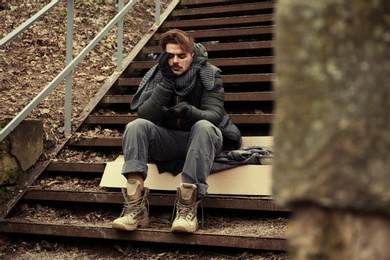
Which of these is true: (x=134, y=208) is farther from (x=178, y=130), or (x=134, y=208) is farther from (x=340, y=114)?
(x=340, y=114)

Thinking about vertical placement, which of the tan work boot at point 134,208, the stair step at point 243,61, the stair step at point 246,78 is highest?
the stair step at point 243,61

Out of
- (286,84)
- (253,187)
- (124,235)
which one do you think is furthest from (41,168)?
(286,84)

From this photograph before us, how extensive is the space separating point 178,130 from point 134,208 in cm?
59

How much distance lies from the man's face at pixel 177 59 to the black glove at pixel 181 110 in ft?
1.01

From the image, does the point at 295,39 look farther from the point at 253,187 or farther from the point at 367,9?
the point at 253,187

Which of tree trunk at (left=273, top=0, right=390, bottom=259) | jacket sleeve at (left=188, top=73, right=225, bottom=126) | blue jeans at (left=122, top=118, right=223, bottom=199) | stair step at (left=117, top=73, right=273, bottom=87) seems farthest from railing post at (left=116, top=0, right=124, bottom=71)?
tree trunk at (left=273, top=0, right=390, bottom=259)

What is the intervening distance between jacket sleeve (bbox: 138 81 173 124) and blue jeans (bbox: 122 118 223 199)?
0.10 meters

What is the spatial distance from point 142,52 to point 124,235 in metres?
2.68

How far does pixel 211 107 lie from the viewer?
342 cm

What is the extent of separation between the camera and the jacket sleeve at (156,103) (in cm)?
342

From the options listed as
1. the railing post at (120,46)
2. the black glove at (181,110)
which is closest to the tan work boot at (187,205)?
the black glove at (181,110)

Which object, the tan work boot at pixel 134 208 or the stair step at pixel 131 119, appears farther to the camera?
the stair step at pixel 131 119

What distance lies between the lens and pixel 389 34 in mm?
708

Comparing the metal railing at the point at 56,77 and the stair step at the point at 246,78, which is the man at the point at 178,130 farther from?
the stair step at the point at 246,78
